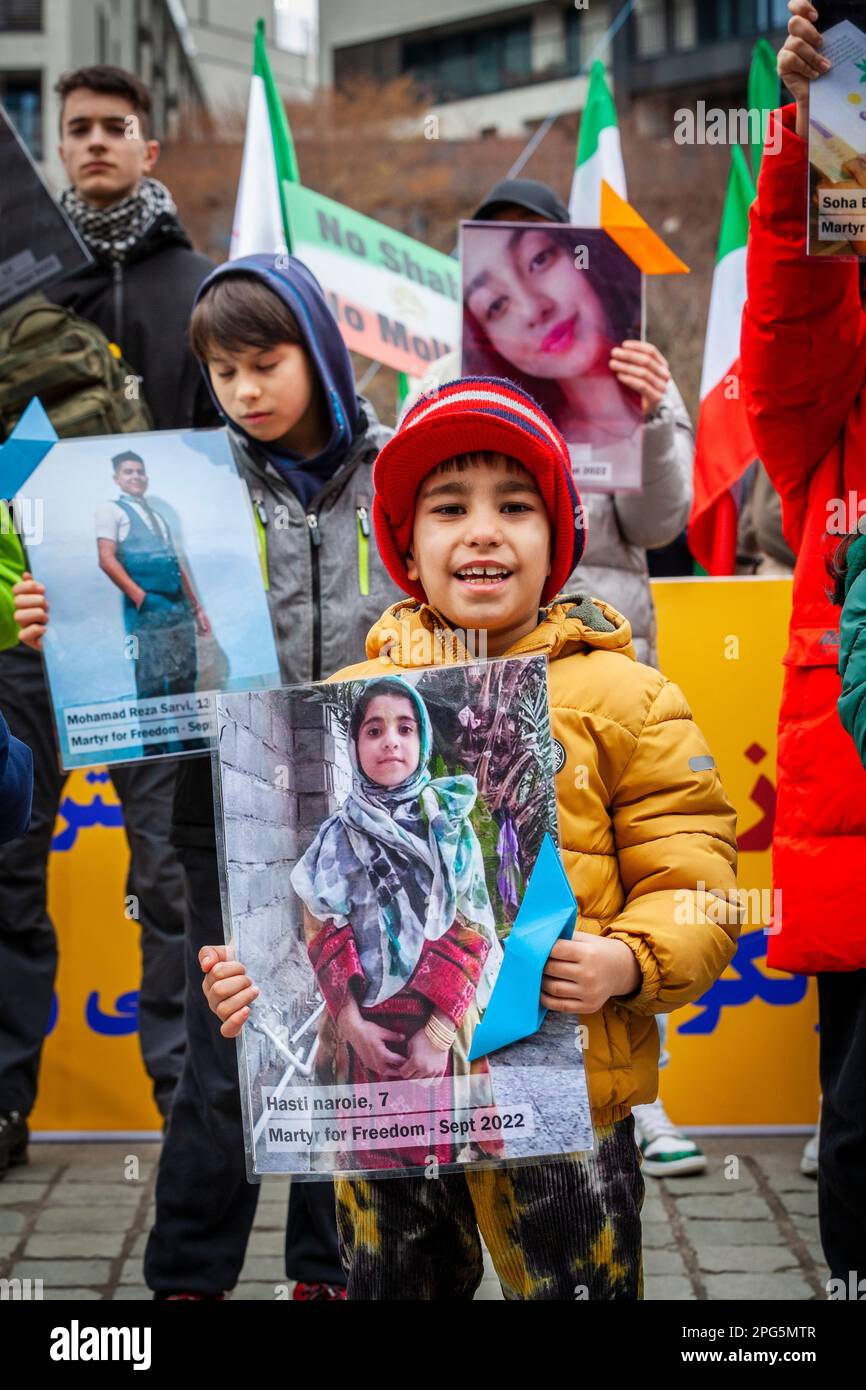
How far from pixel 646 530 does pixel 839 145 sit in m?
1.63

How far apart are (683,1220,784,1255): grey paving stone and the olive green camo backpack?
2.29m

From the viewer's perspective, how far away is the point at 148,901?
399 cm

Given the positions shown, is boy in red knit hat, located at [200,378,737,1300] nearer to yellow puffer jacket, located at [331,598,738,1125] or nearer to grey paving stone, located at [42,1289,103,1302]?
yellow puffer jacket, located at [331,598,738,1125]

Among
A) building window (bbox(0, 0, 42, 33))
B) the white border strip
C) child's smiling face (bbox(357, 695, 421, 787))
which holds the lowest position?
the white border strip

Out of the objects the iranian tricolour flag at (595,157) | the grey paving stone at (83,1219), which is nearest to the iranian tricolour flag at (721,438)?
the iranian tricolour flag at (595,157)

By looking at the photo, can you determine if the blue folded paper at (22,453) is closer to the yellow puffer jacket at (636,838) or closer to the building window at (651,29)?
the yellow puffer jacket at (636,838)

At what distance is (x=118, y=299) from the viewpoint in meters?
4.36

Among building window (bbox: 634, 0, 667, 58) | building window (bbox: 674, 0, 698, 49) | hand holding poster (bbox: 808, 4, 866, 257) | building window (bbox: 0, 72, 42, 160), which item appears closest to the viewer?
hand holding poster (bbox: 808, 4, 866, 257)

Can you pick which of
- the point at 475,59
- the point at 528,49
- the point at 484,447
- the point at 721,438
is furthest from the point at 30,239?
the point at 475,59

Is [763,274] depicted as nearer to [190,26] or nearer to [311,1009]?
[311,1009]

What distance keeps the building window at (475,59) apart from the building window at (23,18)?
12.6m

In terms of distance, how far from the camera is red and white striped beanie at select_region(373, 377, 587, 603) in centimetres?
211

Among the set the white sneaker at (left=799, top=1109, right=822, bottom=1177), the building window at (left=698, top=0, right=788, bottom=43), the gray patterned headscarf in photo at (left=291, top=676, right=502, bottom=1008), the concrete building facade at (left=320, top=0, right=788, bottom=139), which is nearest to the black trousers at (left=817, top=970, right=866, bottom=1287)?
the gray patterned headscarf in photo at (left=291, top=676, right=502, bottom=1008)

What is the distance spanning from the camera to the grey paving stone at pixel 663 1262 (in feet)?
10.8
